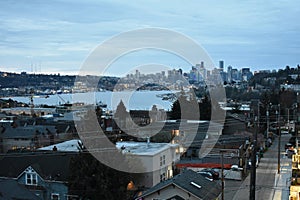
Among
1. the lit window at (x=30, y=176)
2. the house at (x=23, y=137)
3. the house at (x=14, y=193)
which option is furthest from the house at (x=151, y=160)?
the house at (x=23, y=137)

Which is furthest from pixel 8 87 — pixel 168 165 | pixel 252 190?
pixel 252 190

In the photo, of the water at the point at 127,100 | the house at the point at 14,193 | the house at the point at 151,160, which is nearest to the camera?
the house at the point at 14,193

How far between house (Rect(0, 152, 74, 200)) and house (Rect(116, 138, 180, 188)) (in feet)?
5.43

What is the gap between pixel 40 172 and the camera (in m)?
9.89

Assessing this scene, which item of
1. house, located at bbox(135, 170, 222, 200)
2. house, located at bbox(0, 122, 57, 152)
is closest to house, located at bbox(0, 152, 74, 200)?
house, located at bbox(135, 170, 222, 200)

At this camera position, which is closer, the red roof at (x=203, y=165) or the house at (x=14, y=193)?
the house at (x=14, y=193)

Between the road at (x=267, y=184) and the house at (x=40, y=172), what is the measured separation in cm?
426

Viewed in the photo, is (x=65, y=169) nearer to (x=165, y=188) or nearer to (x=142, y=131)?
(x=165, y=188)

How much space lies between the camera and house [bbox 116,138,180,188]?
10.6 meters

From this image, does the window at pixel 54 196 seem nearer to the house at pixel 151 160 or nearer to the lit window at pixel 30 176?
the lit window at pixel 30 176

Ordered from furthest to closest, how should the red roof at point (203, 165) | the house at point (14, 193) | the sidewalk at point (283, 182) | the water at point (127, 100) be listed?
the water at point (127, 100) < the red roof at point (203, 165) < the sidewalk at point (283, 182) < the house at point (14, 193)

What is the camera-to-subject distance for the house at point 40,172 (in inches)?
379

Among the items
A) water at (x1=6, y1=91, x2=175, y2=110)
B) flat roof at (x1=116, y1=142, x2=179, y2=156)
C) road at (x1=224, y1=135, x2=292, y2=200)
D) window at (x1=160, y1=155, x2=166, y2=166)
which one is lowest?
road at (x1=224, y1=135, x2=292, y2=200)

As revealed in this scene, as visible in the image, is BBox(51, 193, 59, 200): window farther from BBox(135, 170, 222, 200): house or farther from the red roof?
the red roof
